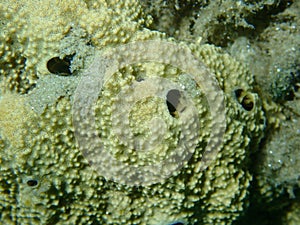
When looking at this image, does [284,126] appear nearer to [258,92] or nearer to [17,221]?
[258,92]

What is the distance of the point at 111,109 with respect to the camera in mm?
1953

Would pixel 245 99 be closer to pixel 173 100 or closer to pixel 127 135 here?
pixel 173 100

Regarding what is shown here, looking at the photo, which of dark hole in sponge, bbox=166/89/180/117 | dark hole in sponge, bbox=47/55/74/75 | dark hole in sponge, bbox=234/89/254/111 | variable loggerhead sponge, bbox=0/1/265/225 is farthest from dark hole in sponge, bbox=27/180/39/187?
dark hole in sponge, bbox=234/89/254/111

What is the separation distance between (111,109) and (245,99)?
934mm

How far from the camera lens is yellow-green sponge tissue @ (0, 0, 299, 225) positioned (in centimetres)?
196

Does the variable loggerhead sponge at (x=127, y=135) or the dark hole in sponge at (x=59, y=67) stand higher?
the dark hole in sponge at (x=59, y=67)

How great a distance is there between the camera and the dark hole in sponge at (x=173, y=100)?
6.62 feet

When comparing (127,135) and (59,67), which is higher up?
(59,67)

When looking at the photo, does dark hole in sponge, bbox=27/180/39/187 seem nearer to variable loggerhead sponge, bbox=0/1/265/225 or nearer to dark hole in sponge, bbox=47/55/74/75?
variable loggerhead sponge, bbox=0/1/265/225

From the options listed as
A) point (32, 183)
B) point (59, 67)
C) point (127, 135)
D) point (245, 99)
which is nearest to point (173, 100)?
point (127, 135)

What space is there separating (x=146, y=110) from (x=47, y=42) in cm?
72

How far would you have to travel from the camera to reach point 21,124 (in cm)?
199

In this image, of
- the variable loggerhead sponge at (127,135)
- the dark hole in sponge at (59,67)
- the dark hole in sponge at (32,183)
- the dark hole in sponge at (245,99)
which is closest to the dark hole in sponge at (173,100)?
the variable loggerhead sponge at (127,135)

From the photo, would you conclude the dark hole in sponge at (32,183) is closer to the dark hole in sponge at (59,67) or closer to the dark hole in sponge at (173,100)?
the dark hole in sponge at (59,67)
